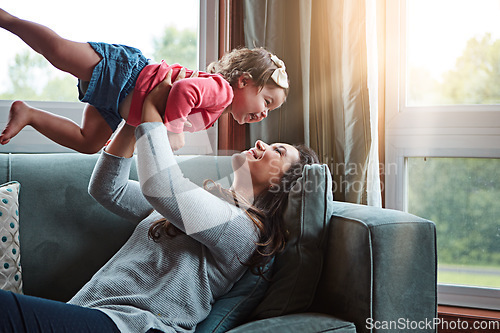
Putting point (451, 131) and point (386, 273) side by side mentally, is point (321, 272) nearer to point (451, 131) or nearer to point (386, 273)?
point (386, 273)

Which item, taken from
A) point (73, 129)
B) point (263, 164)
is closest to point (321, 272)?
point (263, 164)

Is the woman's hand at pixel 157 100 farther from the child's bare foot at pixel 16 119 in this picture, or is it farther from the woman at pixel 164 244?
the child's bare foot at pixel 16 119

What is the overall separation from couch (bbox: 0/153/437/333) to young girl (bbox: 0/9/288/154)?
35cm

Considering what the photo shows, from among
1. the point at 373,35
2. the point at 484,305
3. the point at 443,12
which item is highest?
the point at 443,12

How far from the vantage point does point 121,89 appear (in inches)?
47.9

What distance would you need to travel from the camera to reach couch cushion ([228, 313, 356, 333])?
1103 mm

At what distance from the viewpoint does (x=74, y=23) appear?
2.17 m

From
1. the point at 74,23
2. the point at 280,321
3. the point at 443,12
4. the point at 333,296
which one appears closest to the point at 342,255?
the point at 333,296

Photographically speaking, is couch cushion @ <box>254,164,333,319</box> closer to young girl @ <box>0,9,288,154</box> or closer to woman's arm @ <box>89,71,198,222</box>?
young girl @ <box>0,9,288,154</box>

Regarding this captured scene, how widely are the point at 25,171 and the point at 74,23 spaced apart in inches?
34.9

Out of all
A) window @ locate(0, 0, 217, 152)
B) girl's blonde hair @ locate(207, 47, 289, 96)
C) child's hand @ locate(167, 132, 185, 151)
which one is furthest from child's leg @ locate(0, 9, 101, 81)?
window @ locate(0, 0, 217, 152)

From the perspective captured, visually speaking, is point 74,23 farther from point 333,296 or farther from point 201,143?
point 333,296

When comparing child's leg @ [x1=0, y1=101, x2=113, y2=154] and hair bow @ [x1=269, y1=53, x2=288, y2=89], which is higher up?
hair bow @ [x1=269, y1=53, x2=288, y2=89]

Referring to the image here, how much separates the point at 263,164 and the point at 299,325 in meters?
0.55
